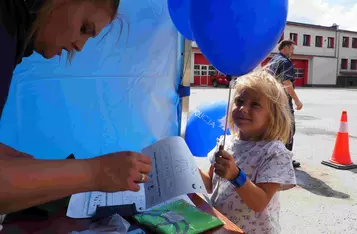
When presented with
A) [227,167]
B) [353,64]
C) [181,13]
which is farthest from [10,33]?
[353,64]

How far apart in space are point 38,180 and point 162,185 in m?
0.46

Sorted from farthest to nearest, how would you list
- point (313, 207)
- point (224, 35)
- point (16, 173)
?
point (313, 207) → point (224, 35) → point (16, 173)

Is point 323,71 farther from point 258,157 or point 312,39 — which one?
point 258,157

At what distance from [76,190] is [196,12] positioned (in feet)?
2.78

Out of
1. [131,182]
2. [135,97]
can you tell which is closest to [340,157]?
[135,97]

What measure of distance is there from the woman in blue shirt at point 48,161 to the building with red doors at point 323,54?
85.5ft

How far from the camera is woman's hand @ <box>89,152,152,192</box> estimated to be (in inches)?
22.3

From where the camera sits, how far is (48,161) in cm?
54

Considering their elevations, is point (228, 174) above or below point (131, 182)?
below

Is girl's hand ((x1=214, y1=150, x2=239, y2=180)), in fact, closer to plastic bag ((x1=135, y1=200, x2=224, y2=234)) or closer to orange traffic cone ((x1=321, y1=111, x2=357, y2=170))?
plastic bag ((x1=135, y1=200, x2=224, y2=234))

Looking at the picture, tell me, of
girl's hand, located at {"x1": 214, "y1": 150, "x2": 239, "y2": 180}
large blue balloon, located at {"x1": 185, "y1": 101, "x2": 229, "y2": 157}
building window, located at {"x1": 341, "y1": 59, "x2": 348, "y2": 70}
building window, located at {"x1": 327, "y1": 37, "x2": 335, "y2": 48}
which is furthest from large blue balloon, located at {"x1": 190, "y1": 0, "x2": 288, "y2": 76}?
building window, located at {"x1": 341, "y1": 59, "x2": 348, "y2": 70}

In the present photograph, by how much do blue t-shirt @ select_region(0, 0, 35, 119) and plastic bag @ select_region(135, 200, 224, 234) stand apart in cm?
46

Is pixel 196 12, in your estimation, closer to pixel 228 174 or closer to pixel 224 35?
pixel 224 35

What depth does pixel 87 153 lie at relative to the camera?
1.68 metres
